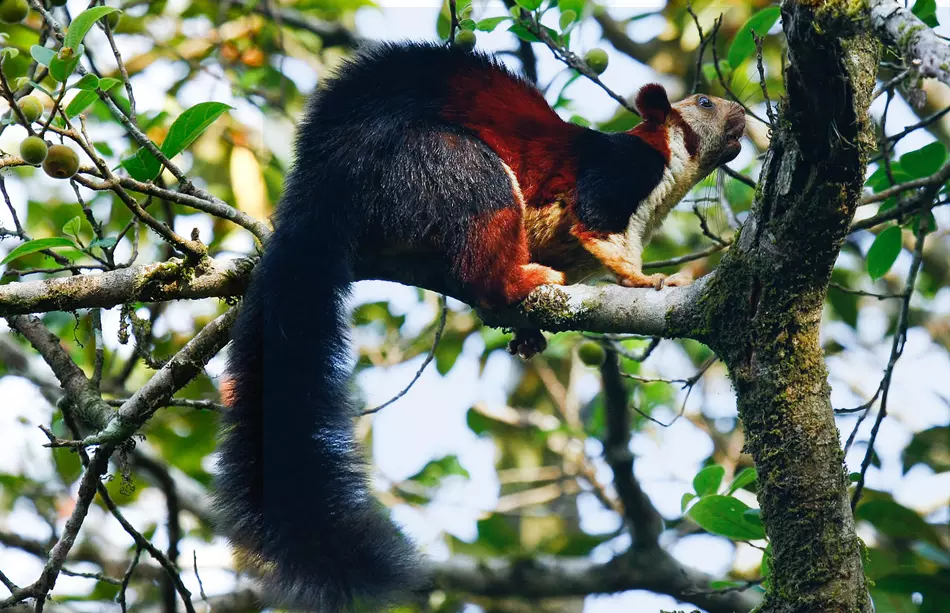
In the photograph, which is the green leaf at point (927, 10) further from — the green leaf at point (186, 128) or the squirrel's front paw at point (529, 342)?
the green leaf at point (186, 128)

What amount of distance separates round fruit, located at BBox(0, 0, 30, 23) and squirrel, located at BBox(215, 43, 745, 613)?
117 centimetres

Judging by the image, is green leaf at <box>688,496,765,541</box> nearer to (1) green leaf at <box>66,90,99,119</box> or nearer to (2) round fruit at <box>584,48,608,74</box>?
(2) round fruit at <box>584,48,608,74</box>

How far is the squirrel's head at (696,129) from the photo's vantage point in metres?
4.69

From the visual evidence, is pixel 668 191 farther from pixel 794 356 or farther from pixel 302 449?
pixel 302 449

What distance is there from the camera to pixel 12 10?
3.35 m

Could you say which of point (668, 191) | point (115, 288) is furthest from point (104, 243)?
point (668, 191)

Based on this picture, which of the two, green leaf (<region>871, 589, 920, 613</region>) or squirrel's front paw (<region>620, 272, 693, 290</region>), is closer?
squirrel's front paw (<region>620, 272, 693, 290</region>)

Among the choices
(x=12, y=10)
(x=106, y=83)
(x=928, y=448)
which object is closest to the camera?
(x=106, y=83)

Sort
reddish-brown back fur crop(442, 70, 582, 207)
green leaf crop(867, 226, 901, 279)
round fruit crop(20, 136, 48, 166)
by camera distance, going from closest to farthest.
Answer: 1. round fruit crop(20, 136, 48, 166)
2. green leaf crop(867, 226, 901, 279)
3. reddish-brown back fur crop(442, 70, 582, 207)

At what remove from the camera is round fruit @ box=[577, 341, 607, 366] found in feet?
15.0

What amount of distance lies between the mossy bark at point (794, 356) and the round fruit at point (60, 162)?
2.09 meters

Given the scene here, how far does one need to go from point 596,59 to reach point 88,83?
2.35m

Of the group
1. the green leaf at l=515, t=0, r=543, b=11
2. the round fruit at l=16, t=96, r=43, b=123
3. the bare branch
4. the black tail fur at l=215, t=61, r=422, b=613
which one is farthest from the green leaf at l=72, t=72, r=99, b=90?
the bare branch

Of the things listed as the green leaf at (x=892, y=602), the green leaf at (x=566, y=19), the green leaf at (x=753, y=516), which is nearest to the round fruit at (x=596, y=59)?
the green leaf at (x=566, y=19)
